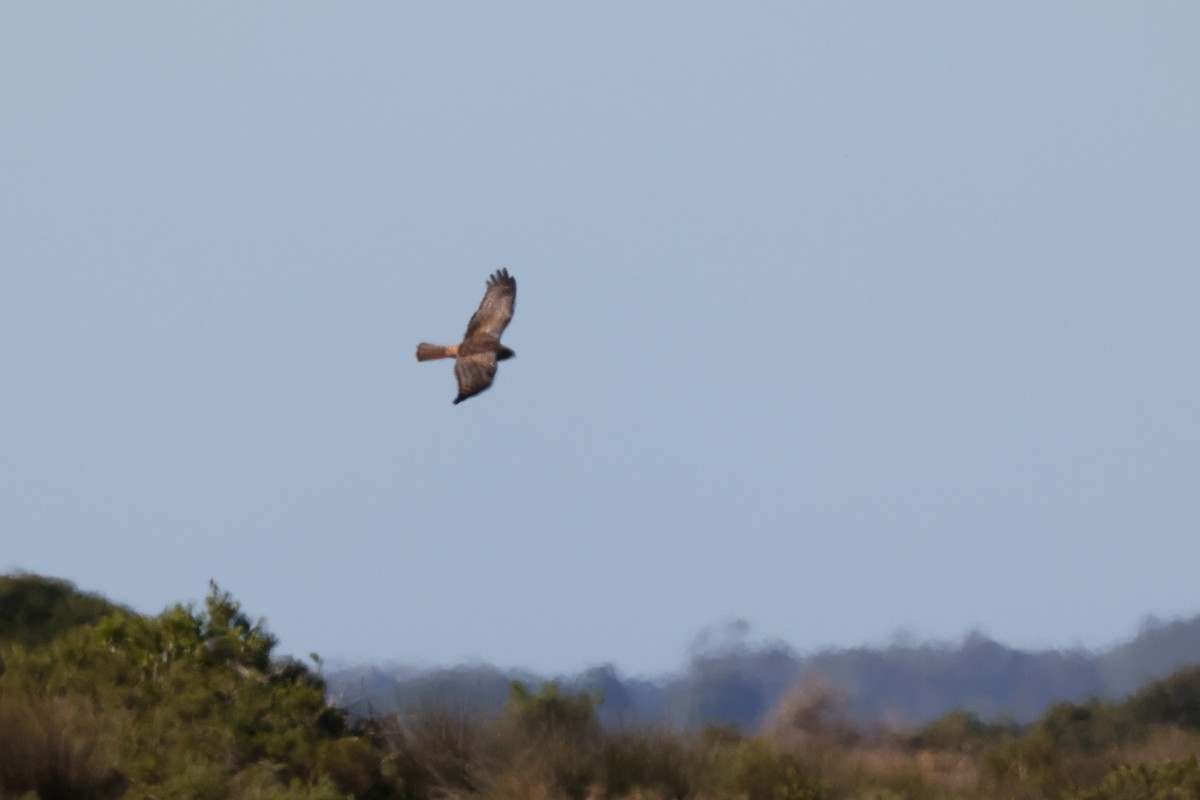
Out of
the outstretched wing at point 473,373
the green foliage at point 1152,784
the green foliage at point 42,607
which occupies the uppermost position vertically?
the outstretched wing at point 473,373

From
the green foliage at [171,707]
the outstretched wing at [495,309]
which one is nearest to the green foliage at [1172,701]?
the outstretched wing at [495,309]

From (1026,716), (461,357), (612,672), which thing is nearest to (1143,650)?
(1026,716)

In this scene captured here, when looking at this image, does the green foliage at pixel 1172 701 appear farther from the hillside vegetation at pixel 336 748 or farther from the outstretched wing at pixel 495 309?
the outstretched wing at pixel 495 309

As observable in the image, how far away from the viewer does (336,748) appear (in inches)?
597

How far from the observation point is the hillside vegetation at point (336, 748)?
14.7 m

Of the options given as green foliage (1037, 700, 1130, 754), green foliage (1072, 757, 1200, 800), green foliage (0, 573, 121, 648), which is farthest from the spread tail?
green foliage (1037, 700, 1130, 754)

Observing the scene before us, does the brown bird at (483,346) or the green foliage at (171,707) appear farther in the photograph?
the brown bird at (483,346)

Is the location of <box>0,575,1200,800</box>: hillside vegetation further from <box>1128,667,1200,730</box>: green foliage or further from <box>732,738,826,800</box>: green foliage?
<box>1128,667,1200,730</box>: green foliage

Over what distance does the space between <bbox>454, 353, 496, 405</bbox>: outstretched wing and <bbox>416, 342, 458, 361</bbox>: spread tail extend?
0.61 feet

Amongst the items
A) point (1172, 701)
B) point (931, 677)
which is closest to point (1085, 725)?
point (1172, 701)

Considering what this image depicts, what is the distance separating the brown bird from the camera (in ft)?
58.7

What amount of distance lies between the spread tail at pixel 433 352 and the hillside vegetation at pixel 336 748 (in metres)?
3.11

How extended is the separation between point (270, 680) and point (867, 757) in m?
6.53

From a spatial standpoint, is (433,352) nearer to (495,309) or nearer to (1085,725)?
(495,309)
